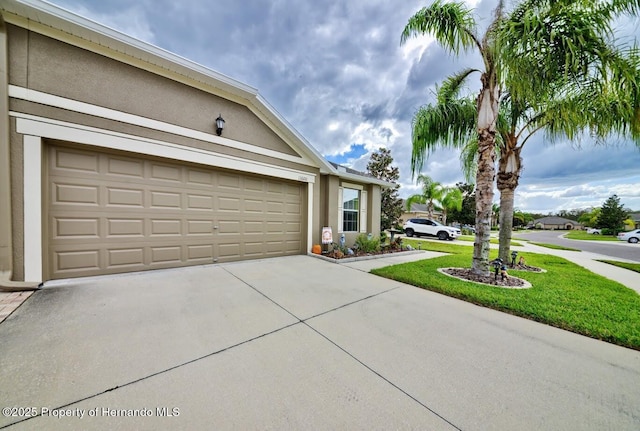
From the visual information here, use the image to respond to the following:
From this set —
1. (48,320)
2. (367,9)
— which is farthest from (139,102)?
(367,9)

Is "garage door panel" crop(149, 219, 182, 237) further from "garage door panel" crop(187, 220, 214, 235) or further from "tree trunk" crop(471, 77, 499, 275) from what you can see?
"tree trunk" crop(471, 77, 499, 275)

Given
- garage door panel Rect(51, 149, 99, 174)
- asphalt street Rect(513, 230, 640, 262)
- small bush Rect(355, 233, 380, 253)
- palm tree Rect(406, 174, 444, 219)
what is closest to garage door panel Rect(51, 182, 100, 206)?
garage door panel Rect(51, 149, 99, 174)

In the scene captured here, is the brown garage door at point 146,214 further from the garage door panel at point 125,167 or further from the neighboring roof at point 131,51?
the neighboring roof at point 131,51

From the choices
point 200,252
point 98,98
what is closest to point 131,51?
point 98,98

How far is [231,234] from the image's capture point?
20.0ft

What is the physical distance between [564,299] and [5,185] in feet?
31.4

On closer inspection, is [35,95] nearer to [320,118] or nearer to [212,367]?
[212,367]

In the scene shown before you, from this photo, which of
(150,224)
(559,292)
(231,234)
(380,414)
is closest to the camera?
(380,414)

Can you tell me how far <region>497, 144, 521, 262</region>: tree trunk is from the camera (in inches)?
260

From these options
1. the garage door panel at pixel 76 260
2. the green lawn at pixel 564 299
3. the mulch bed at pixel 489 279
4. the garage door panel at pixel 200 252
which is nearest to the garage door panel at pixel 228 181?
the garage door panel at pixel 200 252

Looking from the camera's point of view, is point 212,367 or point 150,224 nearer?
point 212,367

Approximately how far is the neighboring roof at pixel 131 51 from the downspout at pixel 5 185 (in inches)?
15.6

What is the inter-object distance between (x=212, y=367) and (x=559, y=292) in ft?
20.4

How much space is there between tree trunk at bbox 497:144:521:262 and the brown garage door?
689 cm
